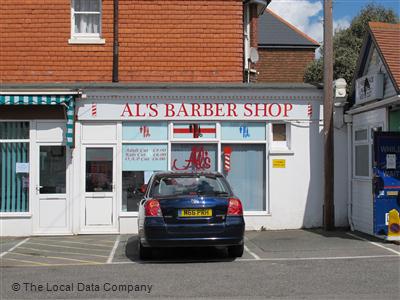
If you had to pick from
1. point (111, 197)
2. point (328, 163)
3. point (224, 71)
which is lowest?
point (111, 197)

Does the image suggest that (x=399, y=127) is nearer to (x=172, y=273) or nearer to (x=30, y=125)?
(x=172, y=273)

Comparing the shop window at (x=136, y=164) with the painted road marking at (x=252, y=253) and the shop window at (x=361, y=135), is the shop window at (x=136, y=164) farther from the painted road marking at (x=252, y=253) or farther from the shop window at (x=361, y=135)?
the shop window at (x=361, y=135)

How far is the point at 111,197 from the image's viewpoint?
13703mm

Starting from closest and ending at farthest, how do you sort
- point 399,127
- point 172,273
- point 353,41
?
1. point 172,273
2. point 399,127
3. point 353,41

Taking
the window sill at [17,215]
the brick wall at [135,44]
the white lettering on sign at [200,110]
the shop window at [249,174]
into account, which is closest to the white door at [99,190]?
the white lettering on sign at [200,110]

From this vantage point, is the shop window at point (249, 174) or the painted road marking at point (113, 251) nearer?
the painted road marking at point (113, 251)

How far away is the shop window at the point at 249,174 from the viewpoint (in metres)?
14.0

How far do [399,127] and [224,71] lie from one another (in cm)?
568

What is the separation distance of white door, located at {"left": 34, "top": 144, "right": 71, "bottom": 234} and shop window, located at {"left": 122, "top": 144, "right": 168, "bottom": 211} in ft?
4.47

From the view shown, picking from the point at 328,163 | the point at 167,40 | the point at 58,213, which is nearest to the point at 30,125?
the point at 58,213

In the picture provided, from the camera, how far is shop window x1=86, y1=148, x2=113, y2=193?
13758 mm

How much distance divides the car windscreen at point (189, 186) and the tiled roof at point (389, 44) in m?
4.20

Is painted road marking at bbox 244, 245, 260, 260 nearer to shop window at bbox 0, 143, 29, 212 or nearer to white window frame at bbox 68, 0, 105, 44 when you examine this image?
shop window at bbox 0, 143, 29, 212

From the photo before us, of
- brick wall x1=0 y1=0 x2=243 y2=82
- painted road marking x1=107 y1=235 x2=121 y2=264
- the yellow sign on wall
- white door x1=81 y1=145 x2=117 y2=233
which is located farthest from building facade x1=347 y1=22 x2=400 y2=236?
white door x1=81 y1=145 x2=117 y2=233
